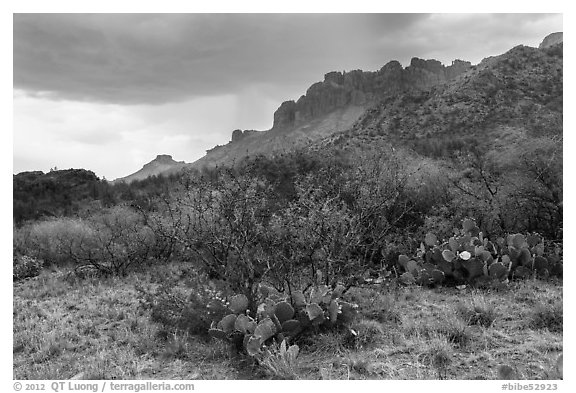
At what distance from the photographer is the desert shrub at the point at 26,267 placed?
1111 cm

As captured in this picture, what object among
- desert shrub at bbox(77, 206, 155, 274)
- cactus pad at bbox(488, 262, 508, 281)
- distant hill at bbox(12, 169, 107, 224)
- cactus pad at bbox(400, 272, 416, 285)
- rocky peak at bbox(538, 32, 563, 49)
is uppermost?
rocky peak at bbox(538, 32, 563, 49)

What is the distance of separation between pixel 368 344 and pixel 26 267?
945 centimetres

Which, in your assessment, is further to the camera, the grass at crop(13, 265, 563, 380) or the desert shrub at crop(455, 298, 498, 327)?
the desert shrub at crop(455, 298, 498, 327)

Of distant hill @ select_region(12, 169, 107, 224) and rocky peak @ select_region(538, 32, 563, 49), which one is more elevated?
rocky peak @ select_region(538, 32, 563, 49)

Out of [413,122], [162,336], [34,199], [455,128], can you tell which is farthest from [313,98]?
[162,336]

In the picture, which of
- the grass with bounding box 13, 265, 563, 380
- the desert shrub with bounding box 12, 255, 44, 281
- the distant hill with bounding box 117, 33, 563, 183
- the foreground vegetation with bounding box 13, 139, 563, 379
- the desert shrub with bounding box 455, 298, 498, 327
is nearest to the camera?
the grass with bounding box 13, 265, 563, 380

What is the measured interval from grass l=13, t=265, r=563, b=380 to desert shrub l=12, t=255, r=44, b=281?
4.40m

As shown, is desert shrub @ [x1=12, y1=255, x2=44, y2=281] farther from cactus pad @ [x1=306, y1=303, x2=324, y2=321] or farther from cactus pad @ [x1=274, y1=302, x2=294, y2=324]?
cactus pad @ [x1=306, y1=303, x2=324, y2=321]

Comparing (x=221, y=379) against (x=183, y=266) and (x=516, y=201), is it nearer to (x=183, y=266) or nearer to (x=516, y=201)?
(x=183, y=266)

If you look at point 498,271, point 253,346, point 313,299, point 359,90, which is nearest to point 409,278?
point 498,271

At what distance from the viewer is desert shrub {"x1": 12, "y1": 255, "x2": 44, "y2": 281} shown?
36.4ft

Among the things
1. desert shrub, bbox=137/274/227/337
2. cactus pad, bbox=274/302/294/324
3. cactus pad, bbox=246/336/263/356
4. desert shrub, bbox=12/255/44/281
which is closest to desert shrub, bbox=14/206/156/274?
desert shrub, bbox=12/255/44/281

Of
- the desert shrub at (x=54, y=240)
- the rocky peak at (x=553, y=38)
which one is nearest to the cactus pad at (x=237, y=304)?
the rocky peak at (x=553, y=38)
